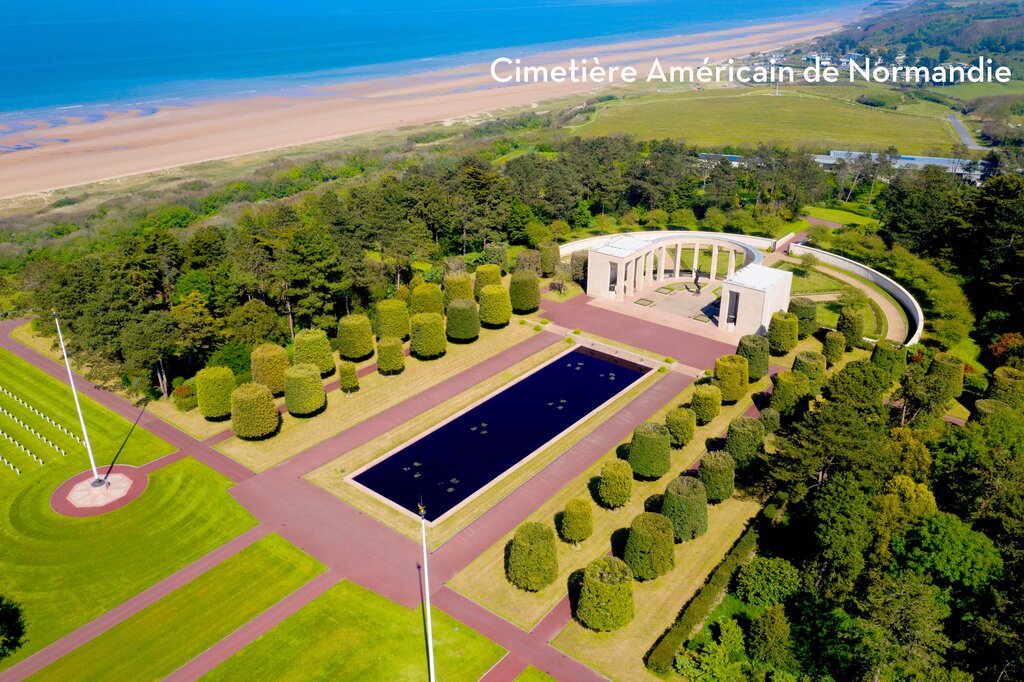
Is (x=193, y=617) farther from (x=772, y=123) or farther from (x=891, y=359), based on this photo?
(x=772, y=123)

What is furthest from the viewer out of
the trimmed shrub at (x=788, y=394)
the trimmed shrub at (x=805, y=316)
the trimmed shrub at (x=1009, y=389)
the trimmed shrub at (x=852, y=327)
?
the trimmed shrub at (x=805, y=316)

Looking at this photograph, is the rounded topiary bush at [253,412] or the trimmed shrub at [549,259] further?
the trimmed shrub at [549,259]

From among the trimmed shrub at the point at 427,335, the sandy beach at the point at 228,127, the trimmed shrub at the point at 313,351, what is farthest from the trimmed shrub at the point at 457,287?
the sandy beach at the point at 228,127

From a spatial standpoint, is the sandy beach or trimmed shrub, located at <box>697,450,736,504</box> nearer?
trimmed shrub, located at <box>697,450,736,504</box>

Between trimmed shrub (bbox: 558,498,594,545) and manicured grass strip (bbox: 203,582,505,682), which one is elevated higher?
trimmed shrub (bbox: 558,498,594,545)

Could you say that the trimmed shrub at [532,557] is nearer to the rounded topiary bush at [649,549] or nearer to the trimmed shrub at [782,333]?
the rounded topiary bush at [649,549]

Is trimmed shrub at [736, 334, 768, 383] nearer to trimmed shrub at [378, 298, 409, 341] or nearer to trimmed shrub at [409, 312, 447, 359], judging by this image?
trimmed shrub at [409, 312, 447, 359]

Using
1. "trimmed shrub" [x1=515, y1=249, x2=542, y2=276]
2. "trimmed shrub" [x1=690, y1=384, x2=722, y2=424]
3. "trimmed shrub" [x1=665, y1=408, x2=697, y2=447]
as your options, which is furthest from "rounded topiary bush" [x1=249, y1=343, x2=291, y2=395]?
"trimmed shrub" [x1=690, y1=384, x2=722, y2=424]
